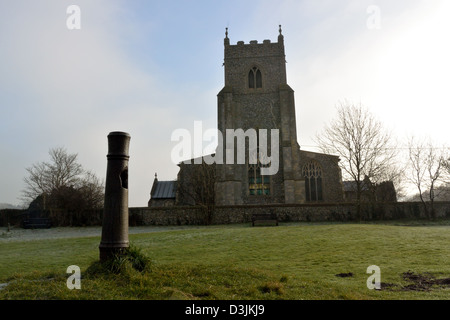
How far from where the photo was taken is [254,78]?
34.5 metres

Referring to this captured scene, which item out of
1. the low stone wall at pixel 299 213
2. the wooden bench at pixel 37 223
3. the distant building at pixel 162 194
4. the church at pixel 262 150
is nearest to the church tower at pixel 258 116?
the church at pixel 262 150

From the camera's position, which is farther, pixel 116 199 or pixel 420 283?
pixel 420 283

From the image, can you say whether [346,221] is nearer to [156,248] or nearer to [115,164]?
[156,248]

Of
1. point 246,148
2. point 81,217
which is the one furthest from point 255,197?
point 81,217

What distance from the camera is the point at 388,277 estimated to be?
6.35m

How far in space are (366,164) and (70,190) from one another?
2500cm

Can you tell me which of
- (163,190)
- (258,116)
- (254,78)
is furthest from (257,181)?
(163,190)

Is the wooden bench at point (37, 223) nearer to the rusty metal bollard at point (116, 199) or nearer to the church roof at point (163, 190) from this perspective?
the church roof at point (163, 190)

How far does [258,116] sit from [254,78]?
14.5ft

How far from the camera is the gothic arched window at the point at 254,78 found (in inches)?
1353

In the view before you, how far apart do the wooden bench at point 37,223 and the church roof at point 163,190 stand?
17365mm

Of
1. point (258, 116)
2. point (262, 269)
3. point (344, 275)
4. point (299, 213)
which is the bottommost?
point (344, 275)

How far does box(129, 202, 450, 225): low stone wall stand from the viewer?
25094 millimetres

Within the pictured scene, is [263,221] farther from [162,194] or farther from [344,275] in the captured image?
[162,194]
